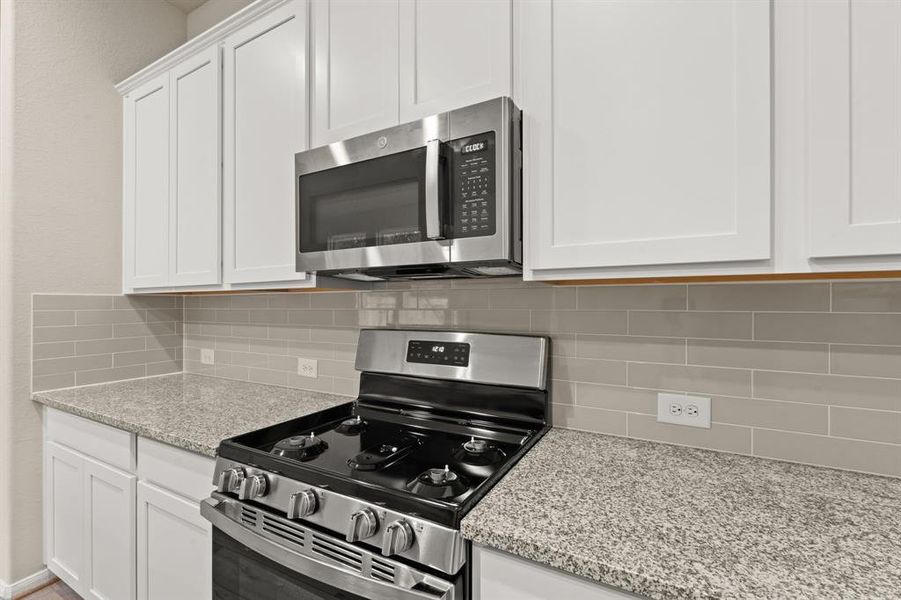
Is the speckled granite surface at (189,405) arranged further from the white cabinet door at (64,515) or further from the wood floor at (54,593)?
the wood floor at (54,593)

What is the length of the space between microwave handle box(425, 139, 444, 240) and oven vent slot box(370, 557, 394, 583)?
2.51 ft

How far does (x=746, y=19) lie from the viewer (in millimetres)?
873

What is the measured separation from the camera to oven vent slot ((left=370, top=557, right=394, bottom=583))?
35.0 inches

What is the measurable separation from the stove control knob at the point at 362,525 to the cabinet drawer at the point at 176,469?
0.64 meters

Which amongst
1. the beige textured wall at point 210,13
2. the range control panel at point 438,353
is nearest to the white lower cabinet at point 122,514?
the range control panel at point 438,353

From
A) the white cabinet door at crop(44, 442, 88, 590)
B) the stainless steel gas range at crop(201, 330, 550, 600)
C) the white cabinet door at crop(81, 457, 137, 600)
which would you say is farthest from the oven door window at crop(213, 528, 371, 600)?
the white cabinet door at crop(44, 442, 88, 590)

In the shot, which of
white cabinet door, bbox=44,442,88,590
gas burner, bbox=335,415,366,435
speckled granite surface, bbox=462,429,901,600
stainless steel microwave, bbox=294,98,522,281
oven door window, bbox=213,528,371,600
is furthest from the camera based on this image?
white cabinet door, bbox=44,442,88,590

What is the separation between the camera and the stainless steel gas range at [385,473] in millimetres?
881

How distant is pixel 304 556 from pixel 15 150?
230cm

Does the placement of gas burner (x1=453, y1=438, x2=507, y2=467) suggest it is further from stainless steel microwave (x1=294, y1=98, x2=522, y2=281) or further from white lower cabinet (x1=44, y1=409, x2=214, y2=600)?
white lower cabinet (x1=44, y1=409, x2=214, y2=600)

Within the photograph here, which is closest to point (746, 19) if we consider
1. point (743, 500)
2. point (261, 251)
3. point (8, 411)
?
point (743, 500)

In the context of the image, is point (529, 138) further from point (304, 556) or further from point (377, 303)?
point (304, 556)

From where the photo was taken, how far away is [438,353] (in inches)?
61.4

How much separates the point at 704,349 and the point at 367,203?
3.51 feet
